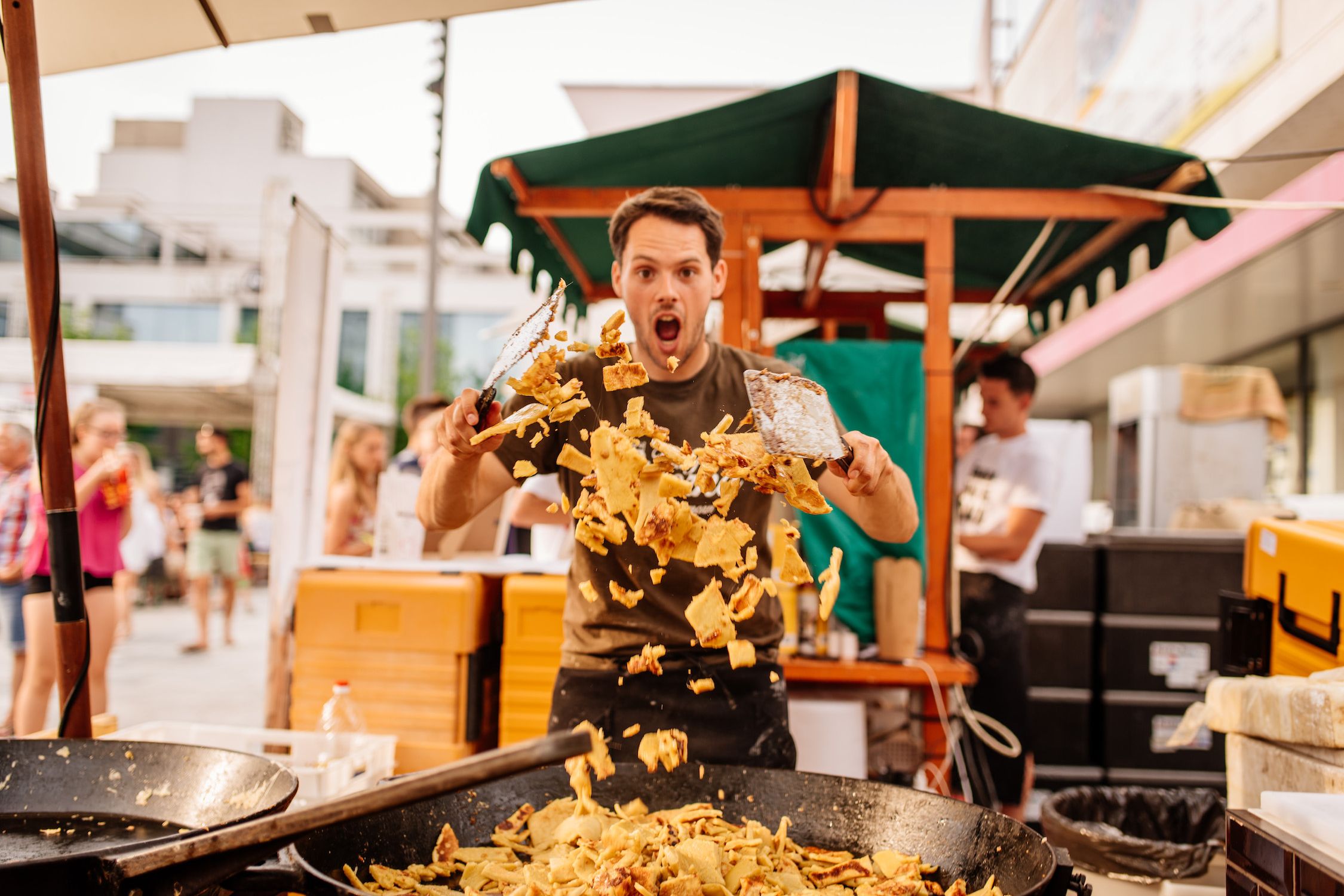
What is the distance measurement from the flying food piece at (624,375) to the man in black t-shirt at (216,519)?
843 cm

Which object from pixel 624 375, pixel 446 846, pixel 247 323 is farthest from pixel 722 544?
pixel 247 323

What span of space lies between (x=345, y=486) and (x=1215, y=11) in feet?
22.1

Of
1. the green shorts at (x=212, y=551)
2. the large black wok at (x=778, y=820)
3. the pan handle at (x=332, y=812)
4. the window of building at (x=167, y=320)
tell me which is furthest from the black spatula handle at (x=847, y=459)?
the window of building at (x=167, y=320)

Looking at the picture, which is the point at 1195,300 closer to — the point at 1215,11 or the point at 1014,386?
the point at 1215,11

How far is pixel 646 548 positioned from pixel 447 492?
45cm

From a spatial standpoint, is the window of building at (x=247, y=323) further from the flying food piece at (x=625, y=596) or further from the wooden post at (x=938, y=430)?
the flying food piece at (x=625, y=596)

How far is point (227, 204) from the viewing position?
28.8 metres

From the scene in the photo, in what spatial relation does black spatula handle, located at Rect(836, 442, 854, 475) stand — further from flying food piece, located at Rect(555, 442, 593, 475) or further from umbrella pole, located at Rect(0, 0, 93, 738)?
umbrella pole, located at Rect(0, 0, 93, 738)

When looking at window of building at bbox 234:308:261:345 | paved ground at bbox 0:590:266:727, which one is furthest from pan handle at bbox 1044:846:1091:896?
window of building at bbox 234:308:261:345

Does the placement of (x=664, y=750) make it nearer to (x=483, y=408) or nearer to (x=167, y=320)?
(x=483, y=408)

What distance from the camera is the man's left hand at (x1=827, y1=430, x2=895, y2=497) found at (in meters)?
1.62

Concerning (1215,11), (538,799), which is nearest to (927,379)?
(538,799)

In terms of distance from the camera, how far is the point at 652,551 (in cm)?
194

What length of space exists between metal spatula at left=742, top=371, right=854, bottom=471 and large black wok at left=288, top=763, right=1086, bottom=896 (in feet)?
2.15
